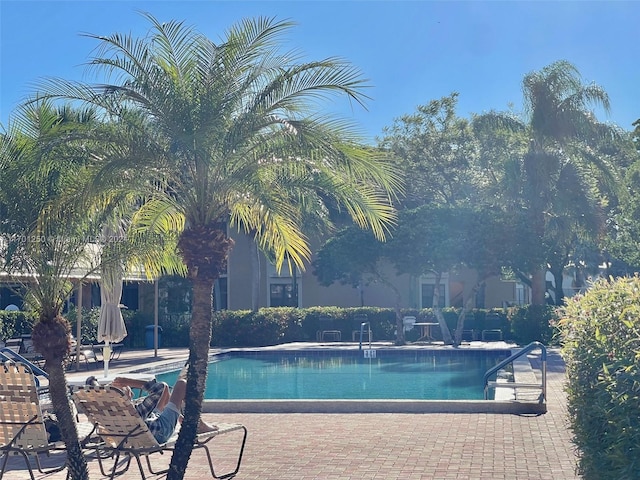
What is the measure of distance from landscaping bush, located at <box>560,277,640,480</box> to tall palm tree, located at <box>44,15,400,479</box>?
191 cm

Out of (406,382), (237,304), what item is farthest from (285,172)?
(237,304)

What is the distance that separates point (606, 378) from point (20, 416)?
466 cm

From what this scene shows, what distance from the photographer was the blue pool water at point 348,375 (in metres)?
15.1

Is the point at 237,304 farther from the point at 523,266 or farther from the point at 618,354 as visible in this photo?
the point at 618,354

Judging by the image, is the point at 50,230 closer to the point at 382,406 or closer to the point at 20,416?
the point at 20,416

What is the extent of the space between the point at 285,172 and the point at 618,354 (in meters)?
3.41

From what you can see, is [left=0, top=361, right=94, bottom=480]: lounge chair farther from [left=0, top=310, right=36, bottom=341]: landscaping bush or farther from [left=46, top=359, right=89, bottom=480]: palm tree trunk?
[left=0, top=310, right=36, bottom=341]: landscaping bush

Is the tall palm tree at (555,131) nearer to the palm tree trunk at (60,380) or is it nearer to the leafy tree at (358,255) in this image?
the leafy tree at (358,255)

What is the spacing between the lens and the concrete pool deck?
279 inches

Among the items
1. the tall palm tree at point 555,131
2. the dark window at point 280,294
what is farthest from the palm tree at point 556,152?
the dark window at point 280,294

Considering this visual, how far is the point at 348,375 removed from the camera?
18.1 m

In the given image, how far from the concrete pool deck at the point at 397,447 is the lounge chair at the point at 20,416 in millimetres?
718

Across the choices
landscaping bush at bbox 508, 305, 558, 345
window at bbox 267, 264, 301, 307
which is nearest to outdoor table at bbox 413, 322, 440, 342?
landscaping bush at bbox 508, 305, 558, 345

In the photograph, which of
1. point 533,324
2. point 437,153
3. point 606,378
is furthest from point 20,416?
point 437,153
